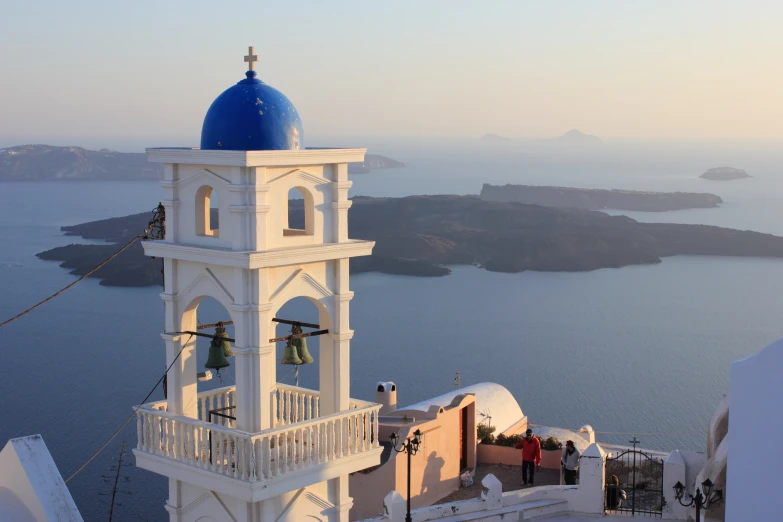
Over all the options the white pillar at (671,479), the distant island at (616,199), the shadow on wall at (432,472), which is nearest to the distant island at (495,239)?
the distant island at (616,199)

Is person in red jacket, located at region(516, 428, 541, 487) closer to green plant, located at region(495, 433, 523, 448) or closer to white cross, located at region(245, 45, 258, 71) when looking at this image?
green plant, located at region(495, 433, 523, 448)

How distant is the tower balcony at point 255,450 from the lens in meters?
6.76

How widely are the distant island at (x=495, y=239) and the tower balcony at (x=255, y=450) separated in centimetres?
5165

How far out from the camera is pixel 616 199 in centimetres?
11088

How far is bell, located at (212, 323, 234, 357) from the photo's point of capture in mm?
7762

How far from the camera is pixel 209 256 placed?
693 cm

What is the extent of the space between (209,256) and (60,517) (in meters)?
2.02

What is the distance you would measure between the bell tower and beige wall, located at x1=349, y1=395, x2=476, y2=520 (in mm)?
4846

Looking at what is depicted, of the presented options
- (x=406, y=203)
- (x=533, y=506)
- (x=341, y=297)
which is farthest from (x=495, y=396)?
(x=406, y=203)

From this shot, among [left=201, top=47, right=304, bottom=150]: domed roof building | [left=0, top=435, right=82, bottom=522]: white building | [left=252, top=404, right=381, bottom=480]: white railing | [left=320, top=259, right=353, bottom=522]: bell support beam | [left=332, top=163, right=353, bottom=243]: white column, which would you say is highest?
[left=201, top=47, right=304, bottom=150]: domed roof building

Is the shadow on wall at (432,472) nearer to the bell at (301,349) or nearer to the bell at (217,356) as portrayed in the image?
the bell at (301,349)

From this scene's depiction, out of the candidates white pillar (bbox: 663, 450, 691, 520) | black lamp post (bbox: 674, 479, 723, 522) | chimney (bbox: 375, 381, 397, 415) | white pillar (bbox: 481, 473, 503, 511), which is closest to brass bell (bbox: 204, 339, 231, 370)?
black lamp post (bbox: 674, 479, 723, 522)

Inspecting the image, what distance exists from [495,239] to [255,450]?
233 feet

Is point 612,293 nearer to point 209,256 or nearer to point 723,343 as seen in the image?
point 723,343
